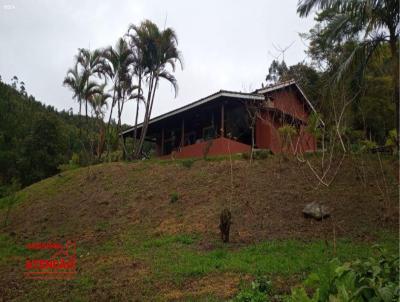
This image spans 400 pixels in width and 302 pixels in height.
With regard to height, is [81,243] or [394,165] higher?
[394,165]

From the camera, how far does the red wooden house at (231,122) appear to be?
16484 mm

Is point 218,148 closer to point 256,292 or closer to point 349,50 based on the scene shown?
point 349,50

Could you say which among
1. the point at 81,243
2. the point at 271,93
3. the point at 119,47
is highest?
the point at 119,47

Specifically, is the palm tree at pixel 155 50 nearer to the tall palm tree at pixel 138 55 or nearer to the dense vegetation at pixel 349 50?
the tall palm tree at pixel 138 55

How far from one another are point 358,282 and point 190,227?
9544mm

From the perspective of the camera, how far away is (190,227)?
11344 millimetres

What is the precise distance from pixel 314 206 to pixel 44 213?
992 centimetres

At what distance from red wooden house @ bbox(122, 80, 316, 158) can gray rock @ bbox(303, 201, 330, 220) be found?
12.6 feet

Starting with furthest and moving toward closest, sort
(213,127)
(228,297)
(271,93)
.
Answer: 1. (213,127)
2. (271,93)
3. (228,297)

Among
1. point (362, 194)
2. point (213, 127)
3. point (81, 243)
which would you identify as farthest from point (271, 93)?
point (81, 243)

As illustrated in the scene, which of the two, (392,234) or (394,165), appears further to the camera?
(394,165)

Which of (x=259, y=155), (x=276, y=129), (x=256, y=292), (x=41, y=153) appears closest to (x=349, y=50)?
(x=276, y=129)

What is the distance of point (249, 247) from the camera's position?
9.32m

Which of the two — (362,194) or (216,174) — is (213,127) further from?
(362,194)
